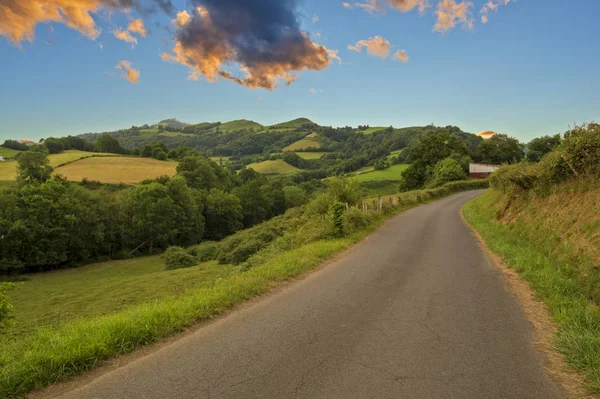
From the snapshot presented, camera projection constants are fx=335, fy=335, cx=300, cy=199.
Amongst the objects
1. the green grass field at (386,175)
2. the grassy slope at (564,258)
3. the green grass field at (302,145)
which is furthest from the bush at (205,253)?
the green grass field at (302,145)

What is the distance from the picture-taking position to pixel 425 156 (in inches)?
2746

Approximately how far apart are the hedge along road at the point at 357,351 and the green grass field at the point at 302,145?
16442 centimetres

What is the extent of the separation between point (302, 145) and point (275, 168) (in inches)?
1629

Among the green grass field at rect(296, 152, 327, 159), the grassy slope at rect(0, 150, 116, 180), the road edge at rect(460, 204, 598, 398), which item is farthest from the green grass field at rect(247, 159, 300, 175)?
the road edge at rect(460, 204, 598, 398)

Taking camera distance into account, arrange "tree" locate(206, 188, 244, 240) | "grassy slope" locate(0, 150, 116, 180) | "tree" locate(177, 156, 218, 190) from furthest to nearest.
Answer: "tree" locate(177, 156, 218, 190) → "grassy slope" locate(0, 150, 116, 180) → "tree" locate(206, 188, 244, 240)

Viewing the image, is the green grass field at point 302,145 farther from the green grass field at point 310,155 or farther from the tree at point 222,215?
the tree at point 222,215

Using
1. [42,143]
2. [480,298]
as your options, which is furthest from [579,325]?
[42,143]

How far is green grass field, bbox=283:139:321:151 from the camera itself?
564ft

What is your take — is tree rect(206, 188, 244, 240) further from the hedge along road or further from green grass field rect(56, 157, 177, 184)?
the hedge along road

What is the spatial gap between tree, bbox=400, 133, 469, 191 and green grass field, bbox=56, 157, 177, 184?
6155cm

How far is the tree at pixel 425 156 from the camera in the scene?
6881 centimetres

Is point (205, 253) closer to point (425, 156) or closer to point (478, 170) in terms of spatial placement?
point (425, 156)

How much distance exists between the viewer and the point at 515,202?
1753cm

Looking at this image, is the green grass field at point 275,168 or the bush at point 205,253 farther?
the green grass field at point 275,168
